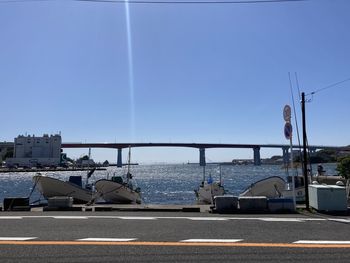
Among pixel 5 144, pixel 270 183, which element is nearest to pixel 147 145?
pixel 5 144

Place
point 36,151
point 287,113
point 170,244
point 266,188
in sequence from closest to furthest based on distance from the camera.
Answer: point 170,244
point 287,113
point 266,188
point 36,151

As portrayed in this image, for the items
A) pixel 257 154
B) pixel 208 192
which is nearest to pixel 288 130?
pixel 208 192

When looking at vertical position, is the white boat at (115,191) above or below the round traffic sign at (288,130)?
below

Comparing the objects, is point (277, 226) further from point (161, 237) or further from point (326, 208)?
point (326, 208)

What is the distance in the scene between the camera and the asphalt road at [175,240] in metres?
7.79

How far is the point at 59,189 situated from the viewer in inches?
1334

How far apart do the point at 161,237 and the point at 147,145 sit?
123 m

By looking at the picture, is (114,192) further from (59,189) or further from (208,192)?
(208,192)

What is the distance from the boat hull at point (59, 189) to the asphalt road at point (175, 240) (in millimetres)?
20834

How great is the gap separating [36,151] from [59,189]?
6125 inches

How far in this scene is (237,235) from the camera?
1001 cm

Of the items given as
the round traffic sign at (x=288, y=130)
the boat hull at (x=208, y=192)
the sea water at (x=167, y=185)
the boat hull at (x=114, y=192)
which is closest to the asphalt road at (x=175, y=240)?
the round traffic sign at (x=288, y=130)

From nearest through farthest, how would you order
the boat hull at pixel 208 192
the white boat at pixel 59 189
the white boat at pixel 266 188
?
the white boat at pixel 266 188 → the white boat at pixel 59 189 → the boat hull at pixel 208 192

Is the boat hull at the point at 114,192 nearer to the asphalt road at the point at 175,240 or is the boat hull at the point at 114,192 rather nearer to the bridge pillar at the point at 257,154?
the asphalt road at the point at 175,240
